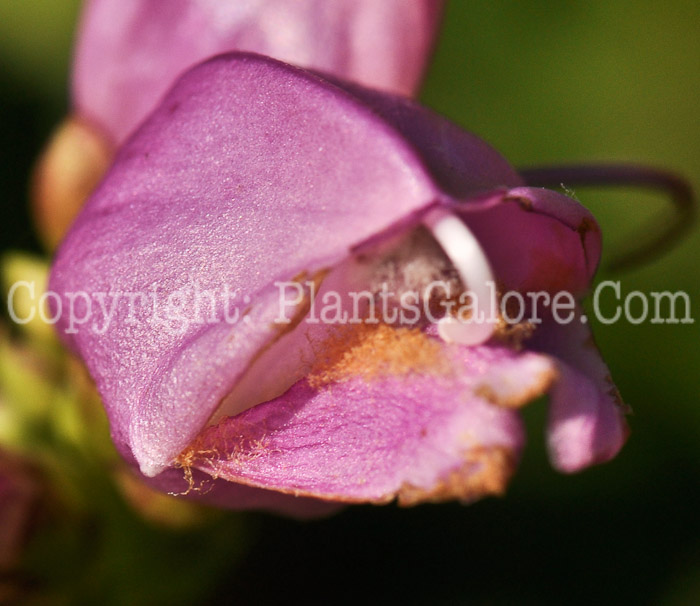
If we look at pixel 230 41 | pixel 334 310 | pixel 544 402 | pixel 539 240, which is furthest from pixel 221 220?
pixel 544 402

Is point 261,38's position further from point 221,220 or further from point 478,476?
point 478,476

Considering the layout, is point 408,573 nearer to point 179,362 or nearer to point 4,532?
point 4,532

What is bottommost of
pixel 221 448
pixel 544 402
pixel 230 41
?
pixel 544 402

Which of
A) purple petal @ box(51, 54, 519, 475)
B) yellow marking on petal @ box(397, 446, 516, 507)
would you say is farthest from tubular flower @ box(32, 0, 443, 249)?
yellow marking on petal @ box(397, 446, 516, 507)

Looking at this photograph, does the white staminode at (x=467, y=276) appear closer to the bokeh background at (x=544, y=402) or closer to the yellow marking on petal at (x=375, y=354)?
the yellow marking on petal at (x=375, y=354)

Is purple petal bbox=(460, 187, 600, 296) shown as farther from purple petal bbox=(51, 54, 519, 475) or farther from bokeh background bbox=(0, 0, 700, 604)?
bokeh background bbox=(0, 0, 700, 604)

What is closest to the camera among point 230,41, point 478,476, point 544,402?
point 478,476
